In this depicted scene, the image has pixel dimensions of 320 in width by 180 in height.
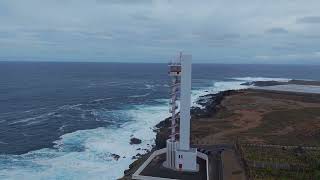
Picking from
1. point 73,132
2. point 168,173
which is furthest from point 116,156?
point 73,132

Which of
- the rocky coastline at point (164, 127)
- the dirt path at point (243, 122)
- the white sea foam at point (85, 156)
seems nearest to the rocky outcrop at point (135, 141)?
the white sea foam at point (85, 156)

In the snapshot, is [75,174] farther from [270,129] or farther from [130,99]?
[130,99]

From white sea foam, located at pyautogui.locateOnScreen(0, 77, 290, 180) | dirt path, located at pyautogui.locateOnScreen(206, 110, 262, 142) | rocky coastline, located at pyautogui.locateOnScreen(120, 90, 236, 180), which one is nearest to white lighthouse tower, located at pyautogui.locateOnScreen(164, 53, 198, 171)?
rocky coastline, located at pyautogui.locateOnScreen(120, 90, 236, 180)

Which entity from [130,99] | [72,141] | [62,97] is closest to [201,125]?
[72,141]

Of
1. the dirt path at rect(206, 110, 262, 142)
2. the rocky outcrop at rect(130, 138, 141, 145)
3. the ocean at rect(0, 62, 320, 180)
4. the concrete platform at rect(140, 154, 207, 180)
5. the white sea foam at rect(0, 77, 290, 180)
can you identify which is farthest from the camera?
the rocky outcrop at rect(130, 138, 141, 145)

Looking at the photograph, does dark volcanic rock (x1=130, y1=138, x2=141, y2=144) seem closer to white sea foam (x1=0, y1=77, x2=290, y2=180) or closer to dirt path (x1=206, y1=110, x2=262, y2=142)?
white sea foam (x1=0, y1=77, x2=290, y2=180)

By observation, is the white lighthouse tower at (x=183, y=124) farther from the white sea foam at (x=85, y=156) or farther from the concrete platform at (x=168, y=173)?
the white sea foam at (x=85, y=156)

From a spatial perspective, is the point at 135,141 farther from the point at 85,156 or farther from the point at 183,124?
the point at 183,124

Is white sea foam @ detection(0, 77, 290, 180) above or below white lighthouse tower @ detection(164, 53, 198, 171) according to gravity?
below
